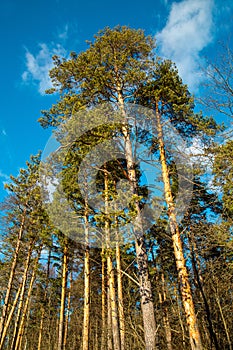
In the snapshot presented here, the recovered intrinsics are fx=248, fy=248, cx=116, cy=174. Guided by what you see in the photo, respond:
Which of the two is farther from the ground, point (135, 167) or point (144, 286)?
point (135, 167)

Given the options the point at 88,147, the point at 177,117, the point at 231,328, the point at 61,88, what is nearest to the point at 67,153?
the point at 88,147

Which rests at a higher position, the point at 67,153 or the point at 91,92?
the point at 91,92

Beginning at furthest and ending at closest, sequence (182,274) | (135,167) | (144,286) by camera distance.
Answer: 1. (135,167)
2. (144,286)
3. (182,274)

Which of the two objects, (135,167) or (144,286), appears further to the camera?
(135,167)

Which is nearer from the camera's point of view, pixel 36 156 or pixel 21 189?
pixel 21 189

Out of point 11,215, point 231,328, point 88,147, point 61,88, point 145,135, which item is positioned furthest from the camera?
point 231,328

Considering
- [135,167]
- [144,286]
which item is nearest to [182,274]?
[144,286]

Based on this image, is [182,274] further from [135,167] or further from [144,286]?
[135,167]

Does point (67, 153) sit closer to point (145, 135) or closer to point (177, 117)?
point (145, 135)

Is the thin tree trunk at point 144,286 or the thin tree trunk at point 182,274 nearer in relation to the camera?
the thin tree trunk at point 182,274

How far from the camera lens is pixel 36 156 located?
16203 mm

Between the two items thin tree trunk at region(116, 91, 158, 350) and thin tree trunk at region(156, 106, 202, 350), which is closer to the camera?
thin tree trunk at region(156, 106, 202, 350)

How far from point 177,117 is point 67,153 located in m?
4.05

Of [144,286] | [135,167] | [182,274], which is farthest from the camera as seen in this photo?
[135,167]
